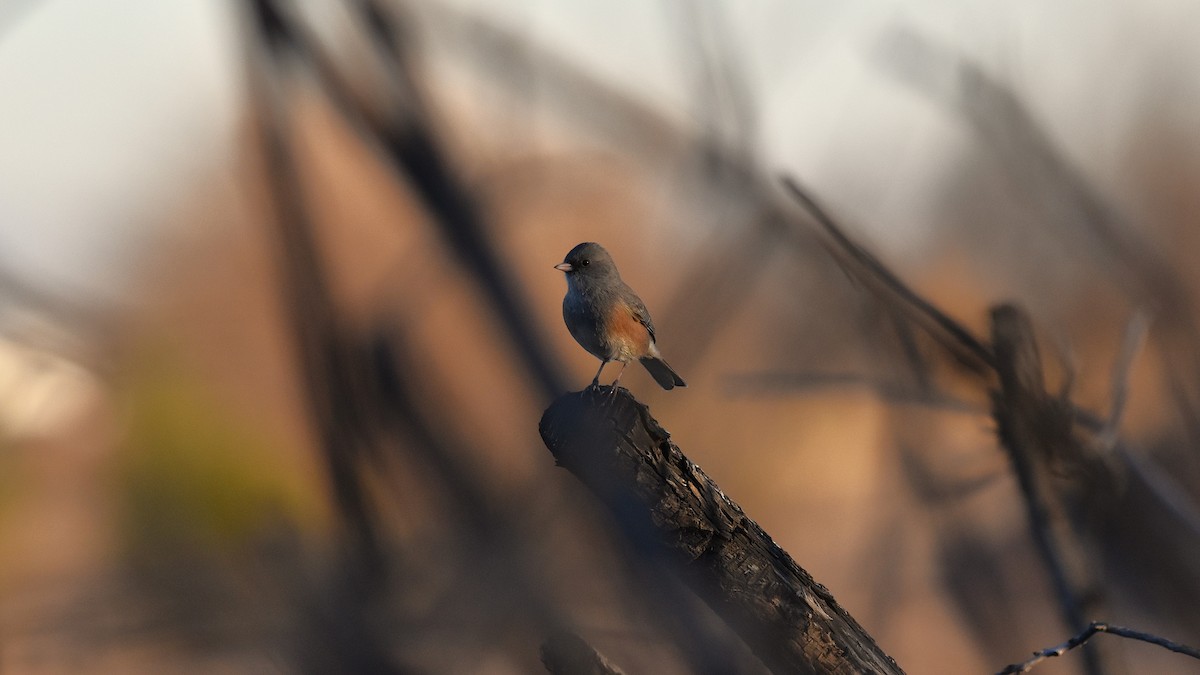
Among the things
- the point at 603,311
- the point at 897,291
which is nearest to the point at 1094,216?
the point at 897,291

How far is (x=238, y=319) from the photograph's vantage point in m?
5.00

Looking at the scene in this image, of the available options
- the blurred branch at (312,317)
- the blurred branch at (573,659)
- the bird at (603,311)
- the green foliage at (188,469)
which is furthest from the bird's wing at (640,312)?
the green foliage at (188,469)

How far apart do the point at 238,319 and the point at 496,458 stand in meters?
3.15

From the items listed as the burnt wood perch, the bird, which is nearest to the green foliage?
the bird

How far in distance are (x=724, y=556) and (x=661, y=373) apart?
133cm

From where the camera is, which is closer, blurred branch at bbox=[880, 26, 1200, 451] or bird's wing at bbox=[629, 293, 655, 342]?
blurred branch at bbox=[880, 26, 1200, 451]

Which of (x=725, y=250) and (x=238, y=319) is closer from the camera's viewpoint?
(x=725, y=250)

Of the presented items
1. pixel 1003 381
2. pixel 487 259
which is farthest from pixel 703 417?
pixel 487 259

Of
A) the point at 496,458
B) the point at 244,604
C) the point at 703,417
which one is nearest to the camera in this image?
the point at 496,458

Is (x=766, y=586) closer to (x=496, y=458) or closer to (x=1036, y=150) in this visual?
(x=1036, y=150)

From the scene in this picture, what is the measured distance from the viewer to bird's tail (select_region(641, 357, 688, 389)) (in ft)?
7.36

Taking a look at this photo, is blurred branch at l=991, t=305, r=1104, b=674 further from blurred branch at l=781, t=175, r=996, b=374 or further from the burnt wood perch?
the burnt wood perch

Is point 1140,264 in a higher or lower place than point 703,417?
lower

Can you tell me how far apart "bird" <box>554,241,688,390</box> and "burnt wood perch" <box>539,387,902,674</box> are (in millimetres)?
933
